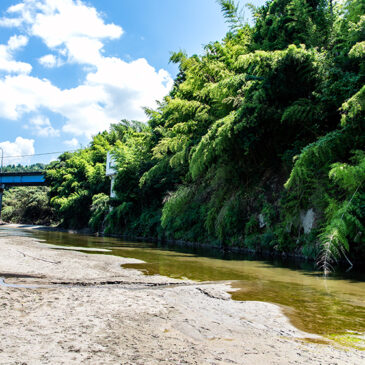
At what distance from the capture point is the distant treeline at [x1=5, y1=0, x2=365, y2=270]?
24.3ft

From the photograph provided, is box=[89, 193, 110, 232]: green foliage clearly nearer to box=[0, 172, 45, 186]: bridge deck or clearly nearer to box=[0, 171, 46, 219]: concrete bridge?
box=[0, 171, 46, 219]: concrete bridge

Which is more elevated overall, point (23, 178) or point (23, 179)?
point (23, 178)

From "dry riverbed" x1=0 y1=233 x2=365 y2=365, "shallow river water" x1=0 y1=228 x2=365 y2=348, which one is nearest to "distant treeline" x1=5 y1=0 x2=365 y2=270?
"shallow river water" x1=0 y1=228 x2=365 y2=348

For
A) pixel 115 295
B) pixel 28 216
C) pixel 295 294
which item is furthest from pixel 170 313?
pixel 28 216

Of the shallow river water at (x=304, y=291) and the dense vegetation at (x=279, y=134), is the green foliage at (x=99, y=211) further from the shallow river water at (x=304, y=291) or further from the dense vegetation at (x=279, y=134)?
the shallow river water at (x=304, y=291)

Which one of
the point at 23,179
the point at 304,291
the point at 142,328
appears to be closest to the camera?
the point at 142,328

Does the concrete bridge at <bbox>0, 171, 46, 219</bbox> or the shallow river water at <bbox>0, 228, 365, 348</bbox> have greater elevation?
the concrete bridge at <bbox>0, 171, 46, 219</bbox>

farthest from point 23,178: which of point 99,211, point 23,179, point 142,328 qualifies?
point 142,328

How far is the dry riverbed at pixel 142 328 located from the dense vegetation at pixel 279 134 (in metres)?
3.31

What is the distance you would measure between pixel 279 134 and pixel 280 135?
58 millimetres

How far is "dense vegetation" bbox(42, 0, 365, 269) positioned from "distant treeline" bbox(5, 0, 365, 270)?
0.03 metres

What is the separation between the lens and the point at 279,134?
10.5 metres

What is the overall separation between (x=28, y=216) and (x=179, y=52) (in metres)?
36.7

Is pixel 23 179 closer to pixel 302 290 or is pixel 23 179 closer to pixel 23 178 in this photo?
pixel 23 178
